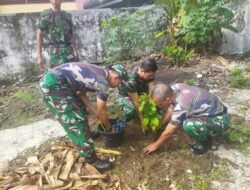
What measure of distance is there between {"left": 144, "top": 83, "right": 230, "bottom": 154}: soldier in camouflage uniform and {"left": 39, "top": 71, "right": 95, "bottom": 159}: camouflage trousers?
0.87 m

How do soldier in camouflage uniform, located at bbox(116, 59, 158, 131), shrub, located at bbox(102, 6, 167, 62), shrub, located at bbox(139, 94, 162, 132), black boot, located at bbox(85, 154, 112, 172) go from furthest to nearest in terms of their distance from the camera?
1. shrub, located at bbox(102, 6, 167, 62)
2. soldier in camouflage uniform, located at bbox(116, 59, 158, 131)
3. shrub, located at bbox(139, 94, 162, 132)
4. black boot, located at bbox(85, 154, 112, 172)

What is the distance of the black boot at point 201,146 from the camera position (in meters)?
3.48

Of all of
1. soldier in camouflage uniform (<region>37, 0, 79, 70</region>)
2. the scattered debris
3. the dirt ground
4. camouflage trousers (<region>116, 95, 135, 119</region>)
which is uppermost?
soldier in camouflage uniform (<region>37, 0, 79, 70</region>)

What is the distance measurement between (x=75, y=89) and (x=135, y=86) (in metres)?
1.13

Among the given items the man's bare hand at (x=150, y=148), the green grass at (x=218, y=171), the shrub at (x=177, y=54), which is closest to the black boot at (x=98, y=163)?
the man's bare hand at (x=150, y=148)

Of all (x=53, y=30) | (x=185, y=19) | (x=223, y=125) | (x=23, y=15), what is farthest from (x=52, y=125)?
(x=185, y=19)

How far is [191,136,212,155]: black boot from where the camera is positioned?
3.48 metres

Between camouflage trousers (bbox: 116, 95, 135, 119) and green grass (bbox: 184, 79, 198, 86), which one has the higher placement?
camouflage trousers (bbox: 116, 95, 135, 119)

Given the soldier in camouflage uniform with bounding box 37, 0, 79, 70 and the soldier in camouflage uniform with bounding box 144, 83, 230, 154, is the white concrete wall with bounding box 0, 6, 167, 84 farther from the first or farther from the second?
the soldier in camouflage uniform with bounding box 144, 83, 230, 154

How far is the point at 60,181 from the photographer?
10.2ft

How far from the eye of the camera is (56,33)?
183 inches

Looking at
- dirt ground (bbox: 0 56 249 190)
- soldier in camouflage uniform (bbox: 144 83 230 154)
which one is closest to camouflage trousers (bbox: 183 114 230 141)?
soldier in camouflage uniform (bbox: 144 83 230 154)

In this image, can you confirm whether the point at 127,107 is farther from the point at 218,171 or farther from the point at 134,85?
the point at 218,171

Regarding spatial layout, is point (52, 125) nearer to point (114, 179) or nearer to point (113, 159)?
point (113, 159)
